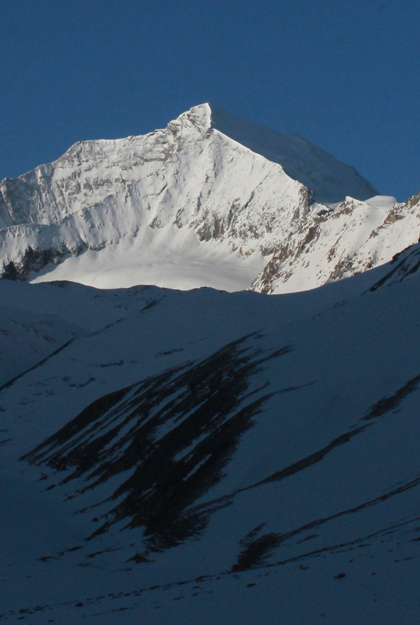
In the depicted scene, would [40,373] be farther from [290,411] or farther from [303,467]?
[303,467]

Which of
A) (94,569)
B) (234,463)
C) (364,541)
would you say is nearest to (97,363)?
(234,463)

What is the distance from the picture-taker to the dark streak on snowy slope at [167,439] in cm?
3697

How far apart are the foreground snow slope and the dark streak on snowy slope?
131 mm

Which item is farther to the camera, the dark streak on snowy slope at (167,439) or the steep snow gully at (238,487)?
the dark streak on snowy slope at (167,439)

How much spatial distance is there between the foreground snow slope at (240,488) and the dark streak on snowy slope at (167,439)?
131mm

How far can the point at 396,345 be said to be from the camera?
→ 4447cm

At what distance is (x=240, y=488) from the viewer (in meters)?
35.2

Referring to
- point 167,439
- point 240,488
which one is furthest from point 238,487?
point 167,439

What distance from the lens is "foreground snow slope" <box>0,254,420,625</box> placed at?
1995 cm

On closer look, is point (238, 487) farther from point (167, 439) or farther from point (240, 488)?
point (167, 439)

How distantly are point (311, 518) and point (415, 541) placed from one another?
8751mm

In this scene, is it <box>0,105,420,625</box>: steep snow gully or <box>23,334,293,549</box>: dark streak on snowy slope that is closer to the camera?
<box>0,105,420,625</box>: steep snow gully

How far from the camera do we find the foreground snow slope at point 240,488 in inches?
786

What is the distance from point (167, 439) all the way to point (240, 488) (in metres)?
9.98
